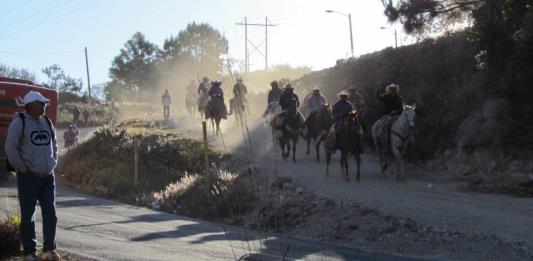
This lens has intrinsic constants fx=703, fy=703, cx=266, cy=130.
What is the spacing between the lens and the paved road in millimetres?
10664

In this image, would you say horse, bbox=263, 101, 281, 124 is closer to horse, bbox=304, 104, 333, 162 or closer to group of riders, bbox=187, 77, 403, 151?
group of riders, bbox=187, 77, 403, 151

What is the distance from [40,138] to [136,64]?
87206 millimetres

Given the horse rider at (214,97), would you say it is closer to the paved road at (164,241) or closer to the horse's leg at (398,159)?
the horse's leg at (398,159)

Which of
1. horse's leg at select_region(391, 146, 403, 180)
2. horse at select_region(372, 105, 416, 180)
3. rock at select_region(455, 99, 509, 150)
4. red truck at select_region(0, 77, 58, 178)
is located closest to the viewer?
horse at select_region(372, 105, 416, 180)

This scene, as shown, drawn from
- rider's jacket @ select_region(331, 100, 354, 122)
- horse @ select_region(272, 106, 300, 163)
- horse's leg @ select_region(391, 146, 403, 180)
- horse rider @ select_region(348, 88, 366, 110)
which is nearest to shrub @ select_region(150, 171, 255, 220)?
rider's jacket @ select_region(331, 100, 354, 122)

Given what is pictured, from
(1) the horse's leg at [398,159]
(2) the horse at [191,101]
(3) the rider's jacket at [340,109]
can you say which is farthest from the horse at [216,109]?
(2) the horse at [191,101]

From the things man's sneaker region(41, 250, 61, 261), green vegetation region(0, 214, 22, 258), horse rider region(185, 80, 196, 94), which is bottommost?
man's sneaker region(41, 250, 61, 261)

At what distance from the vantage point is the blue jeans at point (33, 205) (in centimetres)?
891

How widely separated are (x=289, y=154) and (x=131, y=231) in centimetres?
1367

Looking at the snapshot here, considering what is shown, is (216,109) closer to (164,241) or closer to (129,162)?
(129,162)

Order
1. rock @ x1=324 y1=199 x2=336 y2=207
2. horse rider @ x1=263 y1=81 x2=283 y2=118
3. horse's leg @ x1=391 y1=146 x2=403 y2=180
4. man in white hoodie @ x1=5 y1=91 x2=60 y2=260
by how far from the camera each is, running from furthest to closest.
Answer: horse rider @ x1=263 y1=81 x2=283 y2=118 → horse's leg @ x1=391 y1=146 x2=403 y2=180 → rock @ x1=324 y1=199 x2=336 y2=207 → man in white hoodie @ x1=5 y1=91 x2=60 y2=260

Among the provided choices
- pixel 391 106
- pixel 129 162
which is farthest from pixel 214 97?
pixel 391 106

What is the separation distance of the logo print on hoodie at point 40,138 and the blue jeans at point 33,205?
416mm

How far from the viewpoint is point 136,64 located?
94500mm
